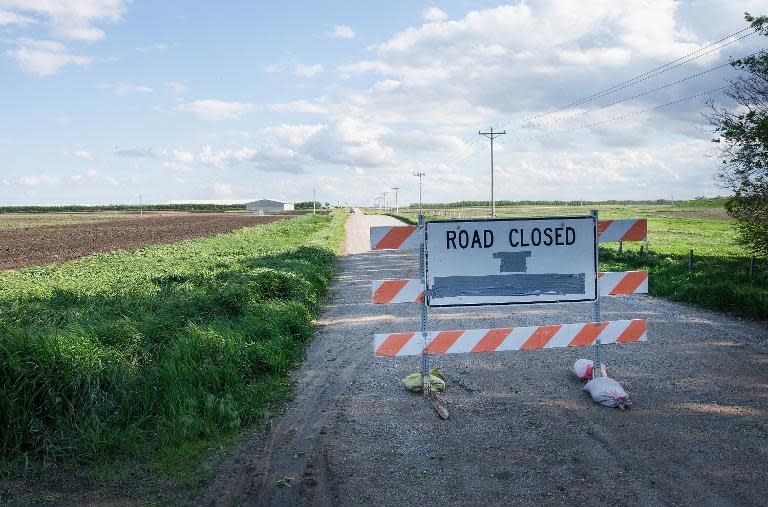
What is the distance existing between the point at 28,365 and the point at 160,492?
2.19 meters

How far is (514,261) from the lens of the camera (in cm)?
602

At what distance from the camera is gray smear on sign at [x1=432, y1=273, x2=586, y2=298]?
596 centimetres

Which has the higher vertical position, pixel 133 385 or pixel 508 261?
pixel 508 261

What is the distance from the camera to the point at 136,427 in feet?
16.9

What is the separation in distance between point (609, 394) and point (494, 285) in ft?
5.02

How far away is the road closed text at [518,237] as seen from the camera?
234 inches

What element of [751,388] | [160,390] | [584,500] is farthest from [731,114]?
[160,390]

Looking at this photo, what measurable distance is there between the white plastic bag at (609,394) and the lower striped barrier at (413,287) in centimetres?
91

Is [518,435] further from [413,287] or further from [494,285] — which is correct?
[413,287]

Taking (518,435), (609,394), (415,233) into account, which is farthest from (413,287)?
(609,394)

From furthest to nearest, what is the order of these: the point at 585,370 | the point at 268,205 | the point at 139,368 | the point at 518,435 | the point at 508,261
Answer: the point at 268,205
the point at 585,370
the point at 139,368
the point at 508,261
the point at 518,435

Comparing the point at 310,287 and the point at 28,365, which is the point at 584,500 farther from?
the point at 310,287

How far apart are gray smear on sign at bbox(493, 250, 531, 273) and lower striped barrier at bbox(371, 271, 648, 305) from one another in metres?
0.84

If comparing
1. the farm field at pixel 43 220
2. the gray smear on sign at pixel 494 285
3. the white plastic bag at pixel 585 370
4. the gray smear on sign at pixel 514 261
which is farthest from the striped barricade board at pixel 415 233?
the farm field at pixel 43 220
